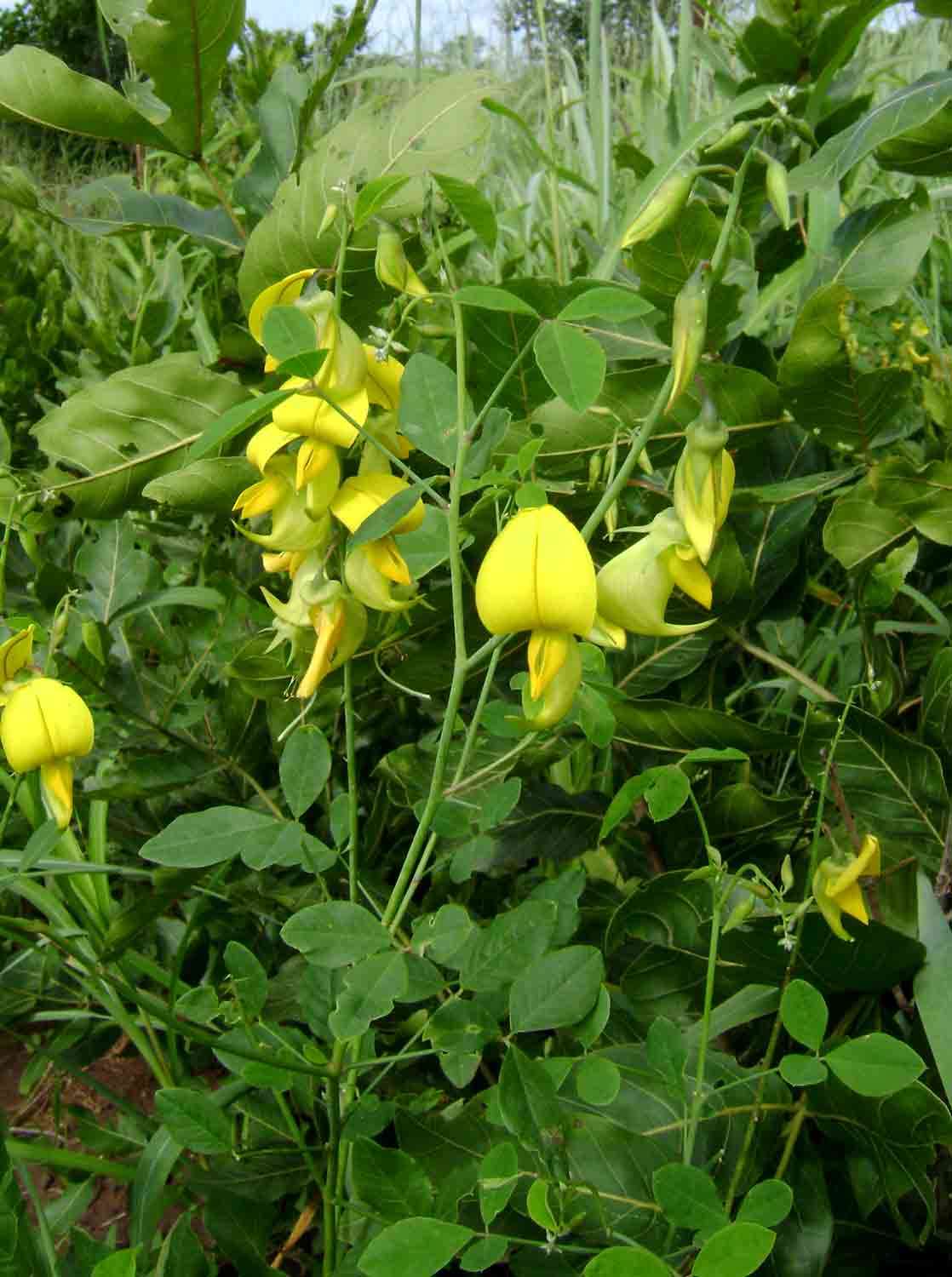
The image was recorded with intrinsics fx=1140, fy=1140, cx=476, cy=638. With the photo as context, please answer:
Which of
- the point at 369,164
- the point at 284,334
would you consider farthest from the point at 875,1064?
the point at 369,164

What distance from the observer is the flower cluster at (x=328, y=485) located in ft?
1.97

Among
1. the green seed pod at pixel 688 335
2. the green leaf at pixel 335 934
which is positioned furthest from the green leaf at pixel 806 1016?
the green seed pod at pixel 688 335

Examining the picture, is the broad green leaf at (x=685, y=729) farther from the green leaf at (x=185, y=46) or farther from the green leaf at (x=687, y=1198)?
the green leaf at (x=185, y=46)

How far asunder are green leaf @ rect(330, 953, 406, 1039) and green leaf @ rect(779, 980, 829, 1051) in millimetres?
206

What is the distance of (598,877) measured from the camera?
94cm

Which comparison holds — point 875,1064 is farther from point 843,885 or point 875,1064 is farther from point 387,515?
point 387,515

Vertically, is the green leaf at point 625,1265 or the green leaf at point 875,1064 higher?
the green leaf at point 875,1064

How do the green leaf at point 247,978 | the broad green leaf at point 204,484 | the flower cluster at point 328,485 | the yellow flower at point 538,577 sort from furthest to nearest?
the broad green leaf at point 204,484 → the green leaf at point 247,978 → the flower cluster at point 328,485 → the yellow flower at point 538,577

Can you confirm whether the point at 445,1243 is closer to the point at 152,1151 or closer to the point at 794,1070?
the point at 794,1070

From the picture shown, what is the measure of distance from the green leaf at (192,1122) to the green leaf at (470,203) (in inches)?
21.6

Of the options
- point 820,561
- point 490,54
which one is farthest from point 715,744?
point 490,54

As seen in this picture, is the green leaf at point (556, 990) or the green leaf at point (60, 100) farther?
the green leaf at point (60, 100)

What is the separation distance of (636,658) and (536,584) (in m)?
0.44

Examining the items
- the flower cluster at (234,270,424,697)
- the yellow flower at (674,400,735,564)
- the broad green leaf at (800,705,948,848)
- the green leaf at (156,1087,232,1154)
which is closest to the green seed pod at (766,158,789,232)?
the yellow flower at (674,400,735,564)
